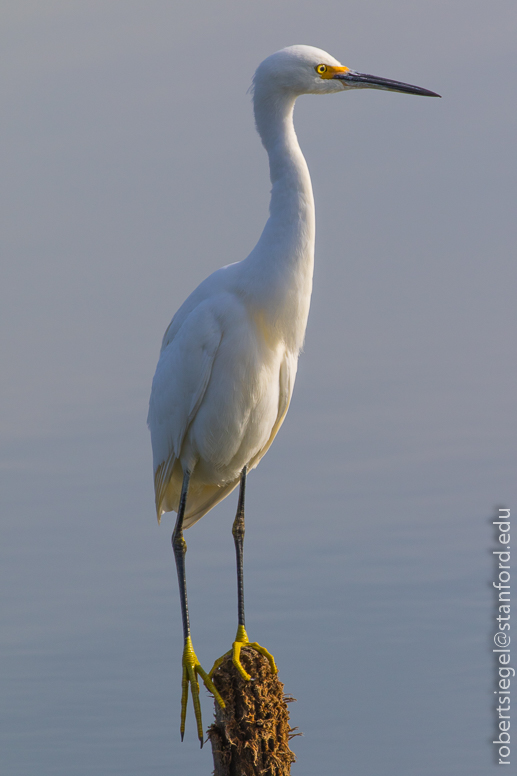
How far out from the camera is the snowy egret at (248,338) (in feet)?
17.8

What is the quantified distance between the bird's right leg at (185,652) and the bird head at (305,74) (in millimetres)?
2717

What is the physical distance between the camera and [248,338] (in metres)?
5.62

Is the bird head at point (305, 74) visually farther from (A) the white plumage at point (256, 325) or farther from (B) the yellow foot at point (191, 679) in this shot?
(B) the yellow foot at point (191, 679)

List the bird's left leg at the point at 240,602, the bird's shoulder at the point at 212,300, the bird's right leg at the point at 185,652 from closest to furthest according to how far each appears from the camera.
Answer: the bird's left leg at the point at 240,602 < the bird's right leg at the point at 185,652 < the bird's shoulder at the point at 212,300

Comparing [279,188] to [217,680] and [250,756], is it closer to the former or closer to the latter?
[217,680]

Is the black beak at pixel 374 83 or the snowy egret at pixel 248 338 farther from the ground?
the black beak at pixel 374 83

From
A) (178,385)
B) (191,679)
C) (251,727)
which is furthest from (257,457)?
(251,727)

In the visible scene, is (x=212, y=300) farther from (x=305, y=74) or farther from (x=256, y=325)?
(x=305, y=74)

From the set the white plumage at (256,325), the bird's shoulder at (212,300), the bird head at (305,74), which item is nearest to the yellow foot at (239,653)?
the white plumage at (256,325)

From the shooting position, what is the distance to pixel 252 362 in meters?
5.64

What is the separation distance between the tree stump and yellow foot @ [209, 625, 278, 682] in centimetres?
5

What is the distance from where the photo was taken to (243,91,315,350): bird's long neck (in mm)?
5359

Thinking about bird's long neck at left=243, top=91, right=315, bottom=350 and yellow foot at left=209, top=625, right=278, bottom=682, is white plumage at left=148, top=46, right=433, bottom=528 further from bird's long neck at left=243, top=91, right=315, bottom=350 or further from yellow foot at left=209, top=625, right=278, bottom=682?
yellow foot at left=209, top=625, right=278, bottom=682

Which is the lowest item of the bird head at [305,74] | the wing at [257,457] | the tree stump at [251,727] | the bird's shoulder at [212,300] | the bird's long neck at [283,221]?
the tree stump at [251,727]
